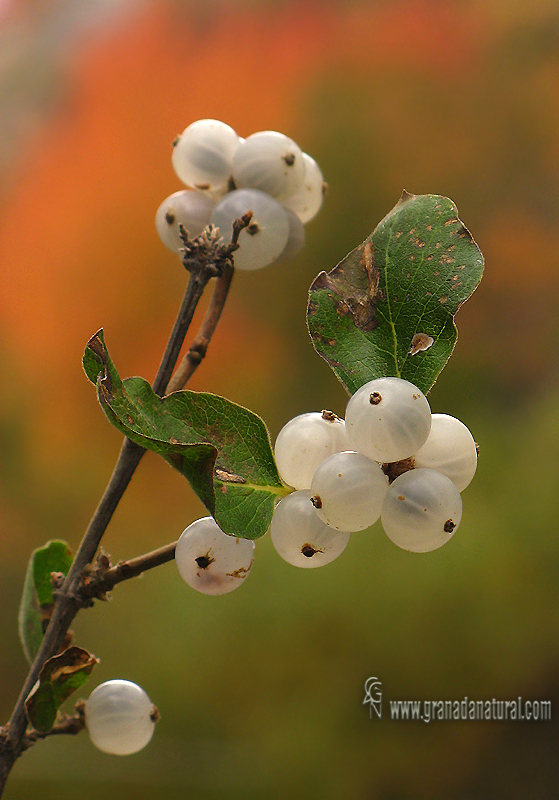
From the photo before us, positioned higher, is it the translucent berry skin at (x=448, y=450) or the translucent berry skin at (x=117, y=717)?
the translucent berry skin at (x=448, y=450)

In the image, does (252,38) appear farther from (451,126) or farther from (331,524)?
(331,524)

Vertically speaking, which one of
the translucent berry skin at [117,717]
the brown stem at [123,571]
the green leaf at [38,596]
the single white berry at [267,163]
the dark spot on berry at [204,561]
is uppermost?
the single white berry at [267,163]

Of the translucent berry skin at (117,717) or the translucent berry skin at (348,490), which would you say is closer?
the translucent berry skin at (348,490)

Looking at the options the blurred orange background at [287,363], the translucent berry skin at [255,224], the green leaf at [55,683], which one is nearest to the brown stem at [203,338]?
the translucent berry skin at [255,224]

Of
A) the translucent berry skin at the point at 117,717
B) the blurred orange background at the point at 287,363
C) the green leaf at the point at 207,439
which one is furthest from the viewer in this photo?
the blurred orange background at the point at 287,363

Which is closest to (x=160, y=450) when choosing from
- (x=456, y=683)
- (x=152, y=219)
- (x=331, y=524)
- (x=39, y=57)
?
(x=331, y=524)

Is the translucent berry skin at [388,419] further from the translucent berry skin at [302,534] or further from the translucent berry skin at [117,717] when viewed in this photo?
the translucent berry skin at [117,717]

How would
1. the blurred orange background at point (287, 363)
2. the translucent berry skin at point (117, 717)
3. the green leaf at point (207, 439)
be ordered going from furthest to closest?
1. the blurred orange background at point (287, 363)
2. the translucent berry skin at point (117, 717)
3. the green leaf at point (207, 439)
